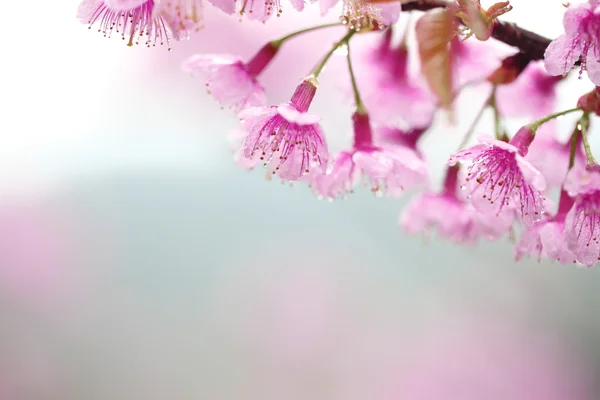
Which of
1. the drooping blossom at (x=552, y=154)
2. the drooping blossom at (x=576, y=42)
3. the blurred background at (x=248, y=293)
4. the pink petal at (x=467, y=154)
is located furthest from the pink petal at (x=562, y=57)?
the blurred background at (x=248, y=293)

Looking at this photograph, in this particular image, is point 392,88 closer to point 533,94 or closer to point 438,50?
point 533,94

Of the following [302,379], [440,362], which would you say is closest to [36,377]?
[302,379]

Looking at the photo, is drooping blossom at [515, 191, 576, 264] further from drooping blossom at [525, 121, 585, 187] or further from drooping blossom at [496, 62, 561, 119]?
drooping blossom at [496, 62, 561, 119]

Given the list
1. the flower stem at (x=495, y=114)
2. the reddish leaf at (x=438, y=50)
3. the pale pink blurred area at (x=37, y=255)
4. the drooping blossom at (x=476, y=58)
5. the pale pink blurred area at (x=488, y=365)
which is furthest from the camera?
the pale pink blurred area at (x=488, y=365)

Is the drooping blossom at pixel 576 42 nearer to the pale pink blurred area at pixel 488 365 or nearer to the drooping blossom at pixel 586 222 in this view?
the drooping blossom at pixel 586 222

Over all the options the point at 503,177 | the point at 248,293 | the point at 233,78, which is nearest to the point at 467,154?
the point at 503,177

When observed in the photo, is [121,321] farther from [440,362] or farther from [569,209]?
[569,209]

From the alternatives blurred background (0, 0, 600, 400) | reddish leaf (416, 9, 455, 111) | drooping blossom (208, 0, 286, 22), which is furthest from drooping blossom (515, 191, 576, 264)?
blurred background (0, 0, 600, 400)
